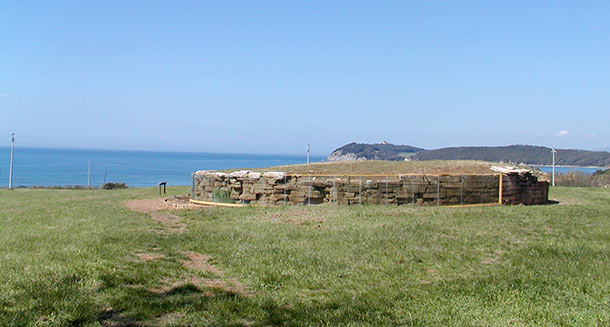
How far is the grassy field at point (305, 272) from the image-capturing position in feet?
16.8

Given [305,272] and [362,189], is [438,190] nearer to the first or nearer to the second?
[362,189]

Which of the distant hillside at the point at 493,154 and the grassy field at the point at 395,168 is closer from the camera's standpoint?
the grassy field at the point at 395,168

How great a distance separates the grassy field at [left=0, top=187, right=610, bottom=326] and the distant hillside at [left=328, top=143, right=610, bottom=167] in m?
52.4

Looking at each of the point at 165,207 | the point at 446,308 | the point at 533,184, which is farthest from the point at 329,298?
the point at 533,184

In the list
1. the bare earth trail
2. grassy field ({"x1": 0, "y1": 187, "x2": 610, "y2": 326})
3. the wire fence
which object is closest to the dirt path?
the bare earth trail

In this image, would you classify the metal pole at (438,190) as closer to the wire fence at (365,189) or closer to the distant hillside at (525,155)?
the wire fence at (365,189)

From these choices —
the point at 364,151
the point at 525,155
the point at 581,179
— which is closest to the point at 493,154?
the point at 525,155

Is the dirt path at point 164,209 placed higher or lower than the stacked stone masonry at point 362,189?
lower

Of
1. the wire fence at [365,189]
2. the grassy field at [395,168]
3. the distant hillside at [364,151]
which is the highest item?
the distant hillside at [364,151]

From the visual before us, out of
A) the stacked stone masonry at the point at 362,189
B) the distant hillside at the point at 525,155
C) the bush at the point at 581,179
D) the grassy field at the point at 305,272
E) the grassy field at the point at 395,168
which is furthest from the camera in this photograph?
the distant hillside at the point at 525,155

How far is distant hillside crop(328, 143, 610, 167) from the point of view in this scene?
6569cm

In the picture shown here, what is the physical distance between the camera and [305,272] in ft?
23.4

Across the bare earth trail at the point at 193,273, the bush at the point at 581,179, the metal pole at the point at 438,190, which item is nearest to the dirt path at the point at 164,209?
the bare earth trail at the point at 193,273

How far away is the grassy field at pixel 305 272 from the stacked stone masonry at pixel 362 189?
3367 mm
